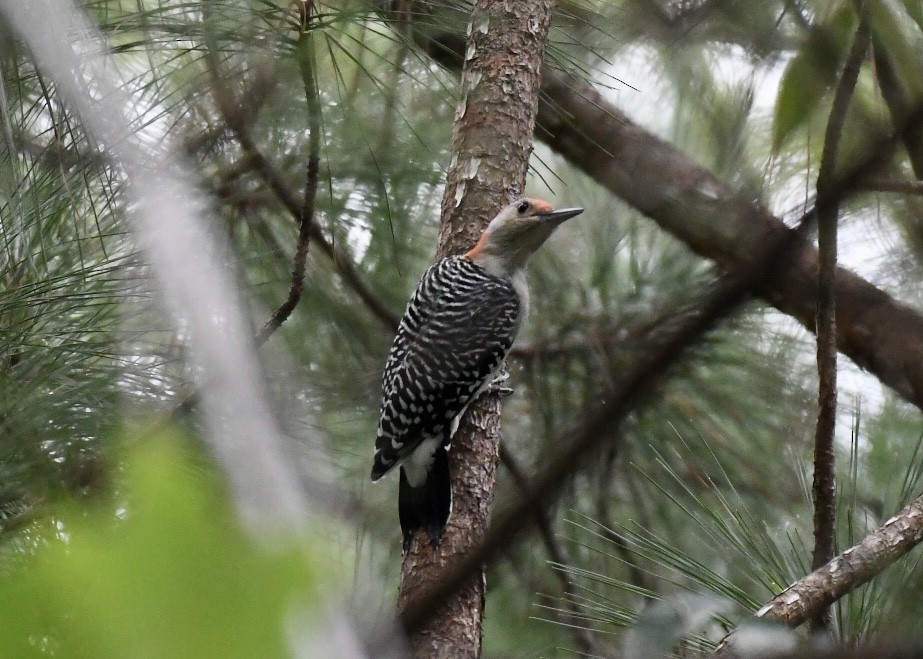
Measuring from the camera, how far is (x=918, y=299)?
2045mm

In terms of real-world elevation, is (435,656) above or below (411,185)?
below

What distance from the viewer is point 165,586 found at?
0.96 feet

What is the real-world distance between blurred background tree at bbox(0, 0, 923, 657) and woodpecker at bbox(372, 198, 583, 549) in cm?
15

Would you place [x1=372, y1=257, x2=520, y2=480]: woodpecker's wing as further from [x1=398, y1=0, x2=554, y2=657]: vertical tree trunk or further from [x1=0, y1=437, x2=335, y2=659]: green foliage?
[x1=0, y1=437, x2=335, y2=659]: green foliage

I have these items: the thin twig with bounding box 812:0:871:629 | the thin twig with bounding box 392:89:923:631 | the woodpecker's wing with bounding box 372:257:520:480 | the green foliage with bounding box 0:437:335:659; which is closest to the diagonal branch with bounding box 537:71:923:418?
the thin twig with bounding box 812:0:871:629

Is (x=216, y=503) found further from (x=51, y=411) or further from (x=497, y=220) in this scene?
(x=497, y=220)

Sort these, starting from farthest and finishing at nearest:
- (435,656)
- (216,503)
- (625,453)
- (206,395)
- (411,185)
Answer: (411,185), (625,453), (435,656), (206,395), (216,503)

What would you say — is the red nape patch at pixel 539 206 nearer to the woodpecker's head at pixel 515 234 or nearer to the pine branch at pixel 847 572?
the woodpecker's head at pixel 515 234

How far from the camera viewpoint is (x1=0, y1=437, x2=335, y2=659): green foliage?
285 millimetres

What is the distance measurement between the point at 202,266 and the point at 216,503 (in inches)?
5.1

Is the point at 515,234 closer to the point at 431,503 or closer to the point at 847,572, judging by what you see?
the point at 431,503

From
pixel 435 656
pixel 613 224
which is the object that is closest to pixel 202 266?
pixel 435 656

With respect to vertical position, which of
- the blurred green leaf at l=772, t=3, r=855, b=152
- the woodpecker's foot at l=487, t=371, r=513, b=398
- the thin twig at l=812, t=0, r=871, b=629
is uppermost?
the blurred green leaf at l=772, t=3, r=855, b=152

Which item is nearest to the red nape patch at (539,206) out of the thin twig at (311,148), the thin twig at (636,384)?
the thin twig at (311,148)
